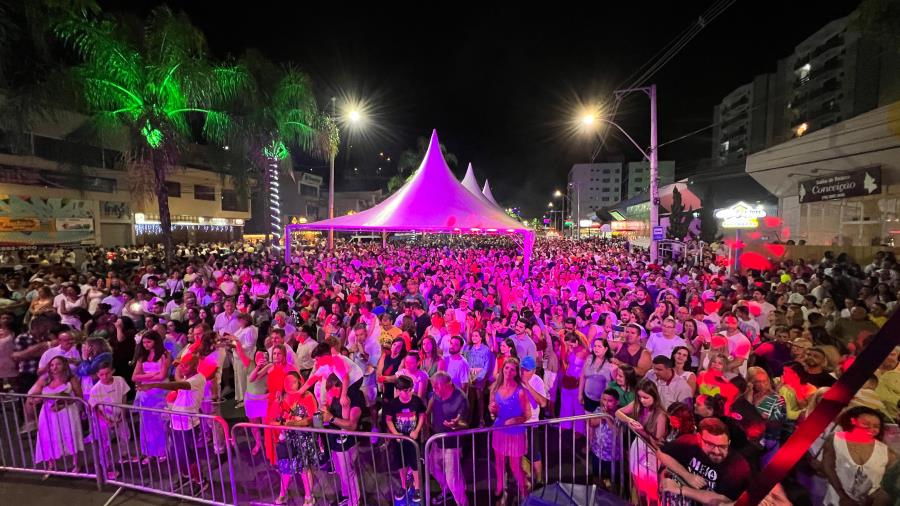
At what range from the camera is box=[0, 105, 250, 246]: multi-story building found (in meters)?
17.5

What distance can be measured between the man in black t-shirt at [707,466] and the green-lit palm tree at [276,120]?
55.2 feet

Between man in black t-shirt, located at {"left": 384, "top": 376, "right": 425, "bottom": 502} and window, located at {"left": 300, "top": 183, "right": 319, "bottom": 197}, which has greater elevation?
window, located at {"left": 300, "top": 183, "right": 319, "bottom": 197}

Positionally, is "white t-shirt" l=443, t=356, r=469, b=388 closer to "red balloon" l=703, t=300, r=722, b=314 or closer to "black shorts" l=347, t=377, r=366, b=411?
"black shorts" l=347, t=377, r=366, b=411

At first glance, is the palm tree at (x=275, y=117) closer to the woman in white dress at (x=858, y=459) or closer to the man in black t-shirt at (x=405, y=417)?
the man in black t-shirt at (x=405, y=417)

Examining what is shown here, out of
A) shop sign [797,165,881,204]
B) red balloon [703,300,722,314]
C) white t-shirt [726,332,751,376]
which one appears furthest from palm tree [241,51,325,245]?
shop sign [797,165,881,204]

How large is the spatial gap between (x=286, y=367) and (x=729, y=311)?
7163mm

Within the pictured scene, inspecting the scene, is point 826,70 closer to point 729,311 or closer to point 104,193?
point 729,311

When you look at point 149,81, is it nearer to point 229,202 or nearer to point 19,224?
point 19,224

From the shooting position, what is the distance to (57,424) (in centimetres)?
454

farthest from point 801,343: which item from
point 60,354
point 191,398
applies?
point 60,354

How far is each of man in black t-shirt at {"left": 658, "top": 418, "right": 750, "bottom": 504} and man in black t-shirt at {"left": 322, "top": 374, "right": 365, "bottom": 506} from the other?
282cm

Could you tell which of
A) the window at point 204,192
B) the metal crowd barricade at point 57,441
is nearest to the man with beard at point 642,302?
the metal crowd barricade at point 57,441

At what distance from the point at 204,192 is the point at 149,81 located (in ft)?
79.4

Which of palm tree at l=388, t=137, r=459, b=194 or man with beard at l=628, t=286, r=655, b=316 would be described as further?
palm tree at l=388, t=137, r=459, b=194
